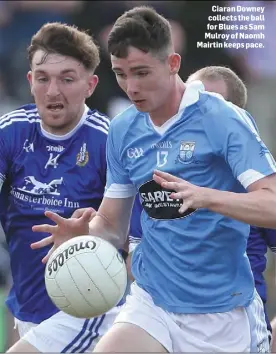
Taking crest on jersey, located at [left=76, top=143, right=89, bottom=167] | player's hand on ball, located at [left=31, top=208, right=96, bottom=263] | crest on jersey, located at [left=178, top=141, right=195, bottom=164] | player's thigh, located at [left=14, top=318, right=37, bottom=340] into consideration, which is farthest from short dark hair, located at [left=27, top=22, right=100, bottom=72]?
player's thigh, located at [left=14, top=318, right=37, bottom=340]

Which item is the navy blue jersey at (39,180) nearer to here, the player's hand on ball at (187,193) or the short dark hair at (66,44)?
the short dark hair at (66,44)

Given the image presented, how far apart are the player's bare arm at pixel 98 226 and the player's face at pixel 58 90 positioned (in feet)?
3.02

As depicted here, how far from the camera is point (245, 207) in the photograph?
464cm

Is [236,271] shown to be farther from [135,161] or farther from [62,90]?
[62,90]

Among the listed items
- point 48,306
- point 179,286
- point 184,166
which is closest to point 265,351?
point 179,286

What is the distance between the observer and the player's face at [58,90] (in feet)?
20.5

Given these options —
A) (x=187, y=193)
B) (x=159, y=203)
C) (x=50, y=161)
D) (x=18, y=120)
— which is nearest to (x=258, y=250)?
(x=159, y=203)

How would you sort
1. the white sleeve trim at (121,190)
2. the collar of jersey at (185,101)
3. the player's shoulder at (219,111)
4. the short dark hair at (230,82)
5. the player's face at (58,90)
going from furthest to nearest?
the short dark hair at (230,82), the player's face at (58,90), the white sleeve trim at (121,190), the collar of jersey at (185,101), the player's shoulder at (219,111)

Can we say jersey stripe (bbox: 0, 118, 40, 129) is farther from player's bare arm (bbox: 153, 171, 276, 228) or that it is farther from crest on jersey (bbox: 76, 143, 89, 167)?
player's bare arm (bbox: 153, 171, 276, 228)

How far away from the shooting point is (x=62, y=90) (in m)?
6.27

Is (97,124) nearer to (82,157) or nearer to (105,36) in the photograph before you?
(82,157)

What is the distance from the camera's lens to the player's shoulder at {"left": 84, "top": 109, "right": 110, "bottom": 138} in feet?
21.1

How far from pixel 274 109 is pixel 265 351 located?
646cm

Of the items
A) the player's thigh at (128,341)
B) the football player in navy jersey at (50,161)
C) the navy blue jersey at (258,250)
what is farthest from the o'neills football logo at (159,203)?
the football player in navy jersey at (50,161)
